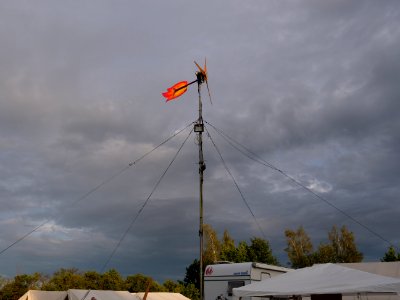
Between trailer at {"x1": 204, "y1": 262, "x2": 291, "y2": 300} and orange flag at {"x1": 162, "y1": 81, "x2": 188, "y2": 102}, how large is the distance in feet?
27.4

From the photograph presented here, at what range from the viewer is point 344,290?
10.8 metres

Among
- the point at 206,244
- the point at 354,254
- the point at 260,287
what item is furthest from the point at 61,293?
the point at 354,254

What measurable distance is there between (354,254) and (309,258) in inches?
226

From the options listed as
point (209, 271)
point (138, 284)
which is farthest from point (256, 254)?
point (209, 271)

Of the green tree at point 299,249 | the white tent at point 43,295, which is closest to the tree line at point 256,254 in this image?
the green tree at point 299,249

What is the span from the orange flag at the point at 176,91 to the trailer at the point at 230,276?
8348 mm

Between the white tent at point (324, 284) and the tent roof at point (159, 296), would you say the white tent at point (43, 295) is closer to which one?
the tent roof at point (159, 296)

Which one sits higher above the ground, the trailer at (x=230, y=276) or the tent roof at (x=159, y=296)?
the trailer at (x=230, y=276)

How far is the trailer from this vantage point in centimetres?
2042

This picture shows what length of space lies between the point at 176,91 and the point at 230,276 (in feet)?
29.4

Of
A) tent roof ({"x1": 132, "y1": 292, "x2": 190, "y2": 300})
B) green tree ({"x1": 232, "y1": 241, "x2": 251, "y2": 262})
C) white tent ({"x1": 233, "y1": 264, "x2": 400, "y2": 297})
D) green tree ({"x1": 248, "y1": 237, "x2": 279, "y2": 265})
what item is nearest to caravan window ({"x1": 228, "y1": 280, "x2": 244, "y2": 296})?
tent roof ({"x1": 132, "y1": 292, "x2": 190, "y2": 300})

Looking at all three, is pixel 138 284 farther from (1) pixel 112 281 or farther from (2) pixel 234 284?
(2) pixel 234 284

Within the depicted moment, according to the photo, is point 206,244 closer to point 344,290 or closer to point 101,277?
point 101,277

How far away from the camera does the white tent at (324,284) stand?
35.2 feet
